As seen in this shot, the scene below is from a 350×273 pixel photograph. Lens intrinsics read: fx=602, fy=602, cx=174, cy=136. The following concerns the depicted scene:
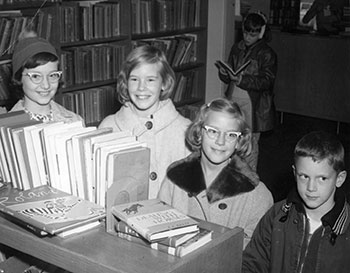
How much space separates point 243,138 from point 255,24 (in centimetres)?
244

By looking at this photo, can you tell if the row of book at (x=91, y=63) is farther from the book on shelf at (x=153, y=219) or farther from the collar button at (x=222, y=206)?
the book on shelf at (x=153, y=219)

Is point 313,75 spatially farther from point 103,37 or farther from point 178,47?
point 103,37

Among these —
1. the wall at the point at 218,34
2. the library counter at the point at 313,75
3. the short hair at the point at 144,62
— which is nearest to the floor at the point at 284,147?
the library counter at the point at 313,75

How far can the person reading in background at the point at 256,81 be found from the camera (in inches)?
182

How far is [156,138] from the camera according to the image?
2.89m

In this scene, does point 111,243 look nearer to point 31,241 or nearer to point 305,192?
point 31,241

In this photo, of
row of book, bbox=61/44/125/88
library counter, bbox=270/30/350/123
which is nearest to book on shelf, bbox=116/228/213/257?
row of book, bbox=61/44/125/88

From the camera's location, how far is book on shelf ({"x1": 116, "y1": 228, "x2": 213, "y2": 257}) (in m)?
1.78

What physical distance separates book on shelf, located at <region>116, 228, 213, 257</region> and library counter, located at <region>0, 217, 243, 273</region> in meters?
0.01

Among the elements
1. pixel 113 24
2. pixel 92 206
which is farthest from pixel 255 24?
pixel 92 206

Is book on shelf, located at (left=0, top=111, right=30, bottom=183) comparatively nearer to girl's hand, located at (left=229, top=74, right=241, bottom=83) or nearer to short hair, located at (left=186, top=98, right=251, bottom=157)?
short hair, located at (left=186, top=98, right=251, bottom=157)

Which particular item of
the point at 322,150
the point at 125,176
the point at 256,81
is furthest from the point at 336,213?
the point at 256,81

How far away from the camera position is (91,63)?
5199mm

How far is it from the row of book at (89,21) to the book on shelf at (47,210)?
2938 mm
